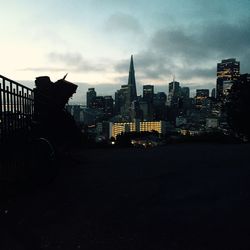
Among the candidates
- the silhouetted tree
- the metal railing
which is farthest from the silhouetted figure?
the silhouetted tree

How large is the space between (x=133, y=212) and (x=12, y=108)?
2766 mm

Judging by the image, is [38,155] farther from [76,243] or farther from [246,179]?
[246,179]

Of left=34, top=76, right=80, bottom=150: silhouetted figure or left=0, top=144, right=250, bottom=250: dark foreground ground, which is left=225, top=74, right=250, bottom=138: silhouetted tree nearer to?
left=34, top=76, right=80, bottom=150: silhouetted figure

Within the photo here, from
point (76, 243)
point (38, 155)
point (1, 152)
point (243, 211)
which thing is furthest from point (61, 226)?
point (38, 155)

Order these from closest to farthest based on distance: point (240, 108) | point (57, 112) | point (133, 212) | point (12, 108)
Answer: point (133, 212), point (12, 108), point (57, 112), point (240, 108)

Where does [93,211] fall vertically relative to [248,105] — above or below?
below

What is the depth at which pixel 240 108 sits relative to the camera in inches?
788

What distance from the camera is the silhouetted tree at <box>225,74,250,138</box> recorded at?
65.6 ft

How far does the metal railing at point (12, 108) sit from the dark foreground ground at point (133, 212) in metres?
1.12

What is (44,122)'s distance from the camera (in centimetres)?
902

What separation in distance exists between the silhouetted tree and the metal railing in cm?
1564

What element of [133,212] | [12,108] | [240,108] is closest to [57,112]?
[12,108]

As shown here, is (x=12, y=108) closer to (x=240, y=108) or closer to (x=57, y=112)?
(x=57, y=112)

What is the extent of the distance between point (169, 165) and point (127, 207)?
4088 millimetres
